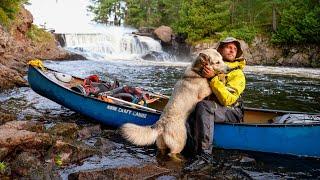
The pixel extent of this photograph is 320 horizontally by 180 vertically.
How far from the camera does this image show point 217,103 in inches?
276

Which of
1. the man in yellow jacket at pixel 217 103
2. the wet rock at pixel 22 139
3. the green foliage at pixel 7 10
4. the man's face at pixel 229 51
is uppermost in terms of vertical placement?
the green foliage at pixel 7 10

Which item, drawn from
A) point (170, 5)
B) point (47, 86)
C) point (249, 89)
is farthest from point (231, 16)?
point (47, 86)

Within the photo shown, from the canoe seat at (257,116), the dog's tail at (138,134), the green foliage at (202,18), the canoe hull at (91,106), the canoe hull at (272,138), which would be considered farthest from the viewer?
the green foliage at (202,18)

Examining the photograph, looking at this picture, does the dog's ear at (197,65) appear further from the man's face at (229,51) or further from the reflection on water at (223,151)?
the reflection on water at (223,151)

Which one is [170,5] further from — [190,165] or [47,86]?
[190,165]

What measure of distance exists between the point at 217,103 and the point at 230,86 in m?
0.37

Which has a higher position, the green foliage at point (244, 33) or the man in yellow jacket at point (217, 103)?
the green foliage at point (244, 33)

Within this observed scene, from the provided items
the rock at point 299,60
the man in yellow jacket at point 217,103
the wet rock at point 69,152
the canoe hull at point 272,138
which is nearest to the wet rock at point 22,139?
the wet rock at point 69,152

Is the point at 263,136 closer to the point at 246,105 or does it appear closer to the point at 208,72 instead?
the point at 208,72

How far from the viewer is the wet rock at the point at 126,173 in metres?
5.76

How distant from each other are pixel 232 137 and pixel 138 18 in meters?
55.2

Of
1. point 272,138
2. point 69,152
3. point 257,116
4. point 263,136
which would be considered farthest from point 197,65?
point 257,116

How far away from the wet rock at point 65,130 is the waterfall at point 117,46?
26069 mm

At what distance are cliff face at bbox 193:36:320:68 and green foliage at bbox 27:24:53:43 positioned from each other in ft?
43.7
